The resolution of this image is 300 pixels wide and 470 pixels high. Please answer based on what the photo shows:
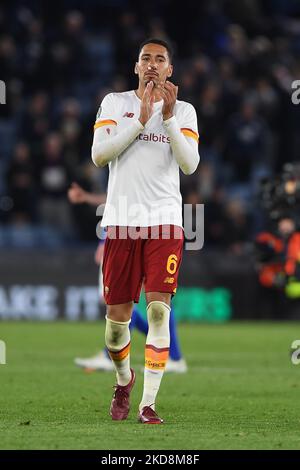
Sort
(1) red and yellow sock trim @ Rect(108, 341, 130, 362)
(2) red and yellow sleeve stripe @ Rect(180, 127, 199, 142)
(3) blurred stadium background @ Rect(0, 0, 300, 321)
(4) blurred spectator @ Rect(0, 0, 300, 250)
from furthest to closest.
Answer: (4) blurred spectator @ Rect(0, 0, 300, 250), (3) blurred stadium background @ Rect(0, 0, 300, 321), (1) red and yellow sock trim @ Rect(108, 341, 130, 362), (2) red and yellow sleeve stripe @ Rect(180, 127, 199, 142)

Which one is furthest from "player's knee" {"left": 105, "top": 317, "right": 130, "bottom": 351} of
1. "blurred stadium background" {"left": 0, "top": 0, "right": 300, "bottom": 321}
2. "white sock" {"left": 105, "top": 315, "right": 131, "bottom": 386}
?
"blurred stadium background" {"left": 0, "top": 0, "right": 300, "bottom": 321}

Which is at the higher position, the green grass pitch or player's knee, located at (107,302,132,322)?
player's knee, located at (107,302,132,322)

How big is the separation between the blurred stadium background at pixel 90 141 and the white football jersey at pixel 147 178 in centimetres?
771

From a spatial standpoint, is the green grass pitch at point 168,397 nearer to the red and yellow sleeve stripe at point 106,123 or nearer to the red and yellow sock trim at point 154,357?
the red and yellow sock trim at point 154,357

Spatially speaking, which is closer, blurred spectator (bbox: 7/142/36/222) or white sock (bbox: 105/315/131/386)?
white sock (bbox: 105/315/131/386)

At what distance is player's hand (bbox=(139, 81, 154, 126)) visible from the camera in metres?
7.71

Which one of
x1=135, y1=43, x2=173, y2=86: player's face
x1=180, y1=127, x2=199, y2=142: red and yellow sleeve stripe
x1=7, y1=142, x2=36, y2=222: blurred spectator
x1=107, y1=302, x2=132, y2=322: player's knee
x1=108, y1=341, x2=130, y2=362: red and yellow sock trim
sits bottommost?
x1=108, y1=341, x2=130, y2=362: red and yellow sock trim

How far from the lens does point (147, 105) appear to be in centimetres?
773

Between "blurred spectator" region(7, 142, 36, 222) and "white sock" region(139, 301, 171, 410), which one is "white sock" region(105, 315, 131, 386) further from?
"blurred spectator" region(7, 142, 36, 222)

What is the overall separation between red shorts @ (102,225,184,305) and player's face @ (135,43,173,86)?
94cm

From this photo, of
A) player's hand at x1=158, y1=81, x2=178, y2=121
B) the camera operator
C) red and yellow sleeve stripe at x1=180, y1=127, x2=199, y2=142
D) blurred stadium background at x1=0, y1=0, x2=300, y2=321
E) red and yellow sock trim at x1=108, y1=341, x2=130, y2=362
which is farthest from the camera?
blurred stadium background at x1=0, y1=0, x2=300, y2=321
